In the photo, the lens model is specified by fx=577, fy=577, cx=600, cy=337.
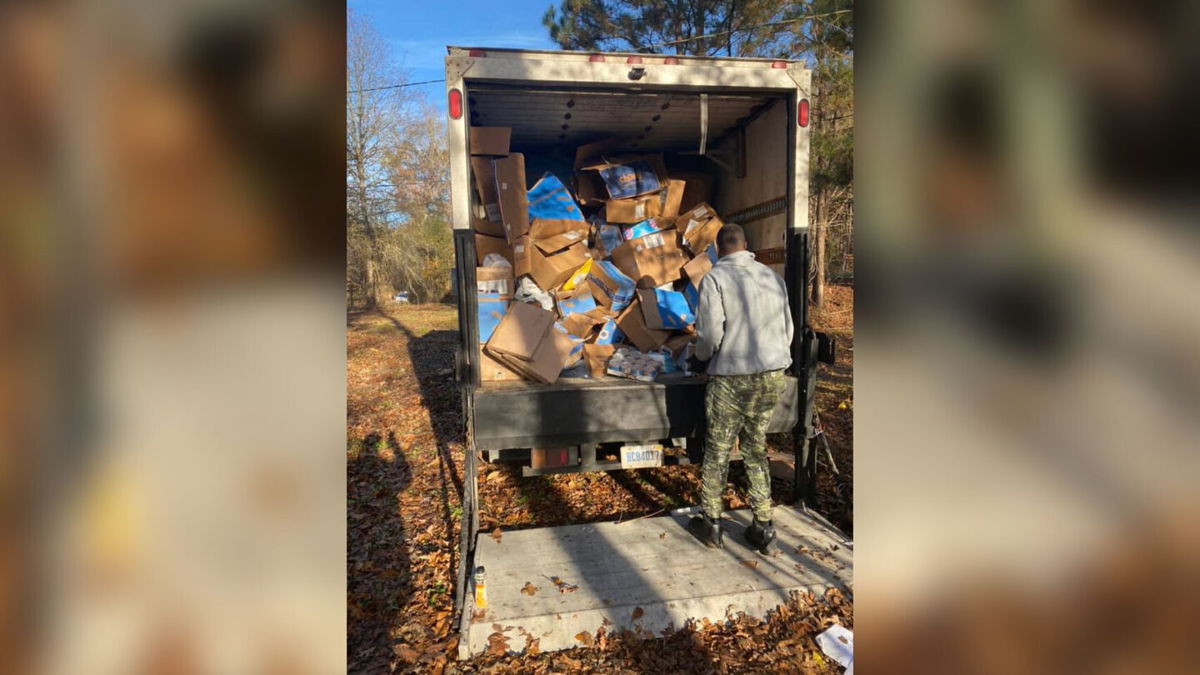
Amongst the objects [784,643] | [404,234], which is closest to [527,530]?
[784,643]

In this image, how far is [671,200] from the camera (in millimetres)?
5492

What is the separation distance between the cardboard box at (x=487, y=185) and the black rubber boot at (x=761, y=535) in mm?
3113

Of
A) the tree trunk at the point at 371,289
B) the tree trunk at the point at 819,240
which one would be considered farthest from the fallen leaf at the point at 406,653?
the tree trunk at the point at 371,289

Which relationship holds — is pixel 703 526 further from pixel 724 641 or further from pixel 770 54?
pixel 770 54

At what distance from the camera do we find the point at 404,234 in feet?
77.1

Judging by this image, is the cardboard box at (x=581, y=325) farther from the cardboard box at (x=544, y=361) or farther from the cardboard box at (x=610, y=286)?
the cardboard box at (x=544, y=361)

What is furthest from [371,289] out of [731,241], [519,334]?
[731,241]

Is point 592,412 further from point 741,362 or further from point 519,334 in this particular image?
point 741,362
